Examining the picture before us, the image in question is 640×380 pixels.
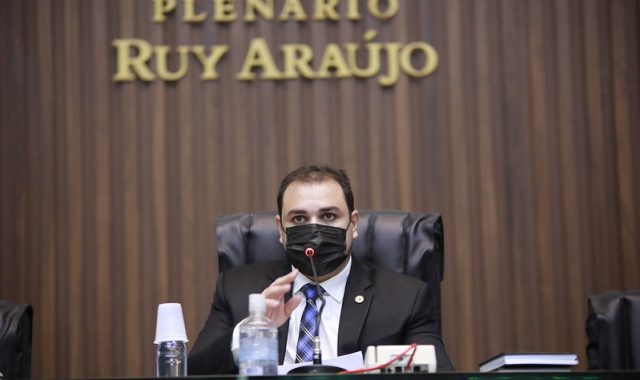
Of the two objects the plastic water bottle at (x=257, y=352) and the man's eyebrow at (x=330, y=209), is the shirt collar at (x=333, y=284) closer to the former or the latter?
the man's eyebrow at (x=330, y=209)

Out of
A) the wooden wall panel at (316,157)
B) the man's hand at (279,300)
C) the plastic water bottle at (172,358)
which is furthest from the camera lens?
the wooden wall panel at (316,157)

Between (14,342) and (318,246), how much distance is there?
35.3 inches

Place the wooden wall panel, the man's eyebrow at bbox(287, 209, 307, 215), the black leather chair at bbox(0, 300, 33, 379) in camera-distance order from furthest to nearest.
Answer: the wooden wall panel < the man's eyebrow at bbox(287, 209, 307, 215) < the black leather chair at bbox(0, 300, 33, 379)

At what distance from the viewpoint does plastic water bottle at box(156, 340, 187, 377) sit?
2.53m

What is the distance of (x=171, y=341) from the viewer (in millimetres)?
2432

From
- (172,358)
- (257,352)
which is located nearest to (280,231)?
(172,358)

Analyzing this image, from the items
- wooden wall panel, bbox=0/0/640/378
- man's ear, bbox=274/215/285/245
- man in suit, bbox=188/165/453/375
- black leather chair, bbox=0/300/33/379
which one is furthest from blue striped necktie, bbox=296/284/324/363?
wooden wall panel, bbox=0/0/640/378

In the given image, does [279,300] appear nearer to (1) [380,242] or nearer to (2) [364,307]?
(2) [364,307]

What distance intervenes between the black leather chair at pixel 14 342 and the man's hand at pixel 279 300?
0.88 meters

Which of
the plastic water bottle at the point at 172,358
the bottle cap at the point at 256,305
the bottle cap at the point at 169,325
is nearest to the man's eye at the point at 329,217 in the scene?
the plastic water bottle at the point at 172,358

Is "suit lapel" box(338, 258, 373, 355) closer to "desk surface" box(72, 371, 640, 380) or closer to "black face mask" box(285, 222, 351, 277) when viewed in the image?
"black face mask" box(285, 222, 351, 277)

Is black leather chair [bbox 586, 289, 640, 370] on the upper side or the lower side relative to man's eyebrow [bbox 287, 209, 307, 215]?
lower

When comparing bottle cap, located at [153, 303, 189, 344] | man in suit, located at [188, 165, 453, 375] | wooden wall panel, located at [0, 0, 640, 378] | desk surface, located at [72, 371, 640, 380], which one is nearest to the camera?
desk surface, located at [72, 371, 640, 380]

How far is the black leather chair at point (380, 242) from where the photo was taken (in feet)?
10.4
